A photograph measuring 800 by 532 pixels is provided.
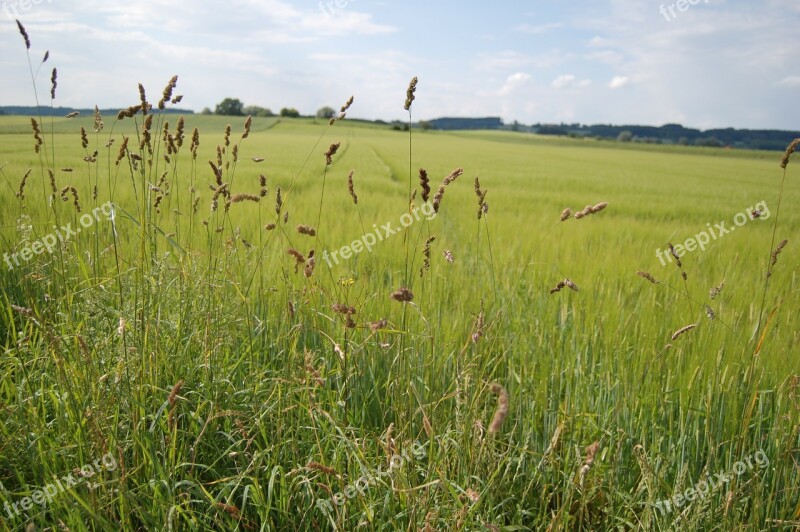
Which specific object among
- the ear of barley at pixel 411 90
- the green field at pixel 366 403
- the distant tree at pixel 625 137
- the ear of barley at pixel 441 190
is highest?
the distant tree at pixel 625 137

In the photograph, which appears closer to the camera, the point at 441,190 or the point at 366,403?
the point at 441,190

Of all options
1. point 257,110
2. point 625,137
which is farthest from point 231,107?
point 625,137

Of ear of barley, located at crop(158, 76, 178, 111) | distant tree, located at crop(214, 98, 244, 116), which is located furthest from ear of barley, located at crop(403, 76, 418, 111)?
distant tree, located at crop(214, 98, 244, 116)

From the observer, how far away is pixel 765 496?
5.24 feet

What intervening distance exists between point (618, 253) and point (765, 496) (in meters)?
2.88

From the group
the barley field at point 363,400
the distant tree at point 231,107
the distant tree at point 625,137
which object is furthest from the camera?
the distant tree at point 625,137

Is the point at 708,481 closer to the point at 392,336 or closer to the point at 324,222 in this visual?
the point at 392,336

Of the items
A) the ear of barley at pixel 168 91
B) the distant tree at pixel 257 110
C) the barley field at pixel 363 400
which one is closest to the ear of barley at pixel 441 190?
the barley field at pixel 363 400

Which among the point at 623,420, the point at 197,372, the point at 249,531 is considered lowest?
the point at 249,531

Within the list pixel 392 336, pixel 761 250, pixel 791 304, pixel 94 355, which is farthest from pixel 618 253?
pixel 94 355

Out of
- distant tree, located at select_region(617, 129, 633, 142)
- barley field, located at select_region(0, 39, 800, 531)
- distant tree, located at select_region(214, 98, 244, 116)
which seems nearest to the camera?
barley field, located at select_region(0, 39, 800, 531)

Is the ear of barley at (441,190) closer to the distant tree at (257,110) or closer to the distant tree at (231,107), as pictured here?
the distant tree at (231,107)

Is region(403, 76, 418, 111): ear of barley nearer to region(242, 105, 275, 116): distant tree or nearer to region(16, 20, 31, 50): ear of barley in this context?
region(16, 20, 31, 50): ear of barley

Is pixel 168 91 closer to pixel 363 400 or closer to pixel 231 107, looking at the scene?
pixel 363 400
